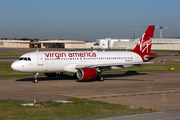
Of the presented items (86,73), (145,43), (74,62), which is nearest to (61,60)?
(74,62)

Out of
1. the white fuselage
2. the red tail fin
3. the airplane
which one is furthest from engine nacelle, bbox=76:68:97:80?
the red tail fin

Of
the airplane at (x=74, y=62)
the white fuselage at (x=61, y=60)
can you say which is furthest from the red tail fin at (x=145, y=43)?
the white fuselage at (x=61, y=60)

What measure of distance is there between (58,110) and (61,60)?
64.1ft

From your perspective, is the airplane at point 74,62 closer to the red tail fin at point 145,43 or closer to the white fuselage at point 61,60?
the white fuselage at point 61,60

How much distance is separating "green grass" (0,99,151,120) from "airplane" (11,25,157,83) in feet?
43.7

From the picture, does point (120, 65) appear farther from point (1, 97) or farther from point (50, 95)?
point (1, 97)

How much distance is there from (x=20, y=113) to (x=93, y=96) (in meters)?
10.8

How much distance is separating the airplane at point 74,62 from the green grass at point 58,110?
1332cm

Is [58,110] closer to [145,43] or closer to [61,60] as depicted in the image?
[61,60]

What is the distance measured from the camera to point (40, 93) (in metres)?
30.9

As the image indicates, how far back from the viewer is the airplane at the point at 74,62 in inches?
1517

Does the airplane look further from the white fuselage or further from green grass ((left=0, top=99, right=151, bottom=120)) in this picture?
green grass ((left=0, top=99, right=151, bottom=120))

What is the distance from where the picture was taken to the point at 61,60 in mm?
40625

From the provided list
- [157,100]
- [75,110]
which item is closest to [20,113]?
[75,110]
